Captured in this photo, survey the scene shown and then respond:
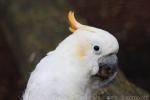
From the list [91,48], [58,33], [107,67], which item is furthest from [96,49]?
[58,33]

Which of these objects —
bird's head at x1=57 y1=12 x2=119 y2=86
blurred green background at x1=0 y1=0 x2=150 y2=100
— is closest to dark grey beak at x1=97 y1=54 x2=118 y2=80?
bird's head at x1=57 y1=12 x2=119 y2=86

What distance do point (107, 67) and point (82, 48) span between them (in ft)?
0.54

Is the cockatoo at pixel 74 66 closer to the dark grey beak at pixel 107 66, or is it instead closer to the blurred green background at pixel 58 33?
the dark grey beak at pixel 107 66

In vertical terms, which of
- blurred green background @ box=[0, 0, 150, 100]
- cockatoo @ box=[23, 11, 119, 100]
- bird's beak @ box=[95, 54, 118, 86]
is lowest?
blurred green background @ box=[0, 0, 150, 100]

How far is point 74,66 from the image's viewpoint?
2.37 m

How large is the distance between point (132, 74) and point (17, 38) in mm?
1196

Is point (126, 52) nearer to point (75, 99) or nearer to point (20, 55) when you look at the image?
point (20, 55)

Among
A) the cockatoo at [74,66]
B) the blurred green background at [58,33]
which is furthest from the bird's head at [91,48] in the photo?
the blurred green background at [58,33]

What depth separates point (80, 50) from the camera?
238 cm

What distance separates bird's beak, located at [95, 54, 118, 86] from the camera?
7.93 ft

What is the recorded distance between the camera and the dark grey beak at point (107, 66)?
7.93ft

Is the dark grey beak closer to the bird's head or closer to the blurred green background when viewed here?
the bird's head

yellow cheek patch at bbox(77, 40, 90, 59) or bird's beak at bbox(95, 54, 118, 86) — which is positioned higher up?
yellow cheek patch at bbox(77, 40, 90, 59)

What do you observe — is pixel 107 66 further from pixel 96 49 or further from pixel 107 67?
pixel 96 49
